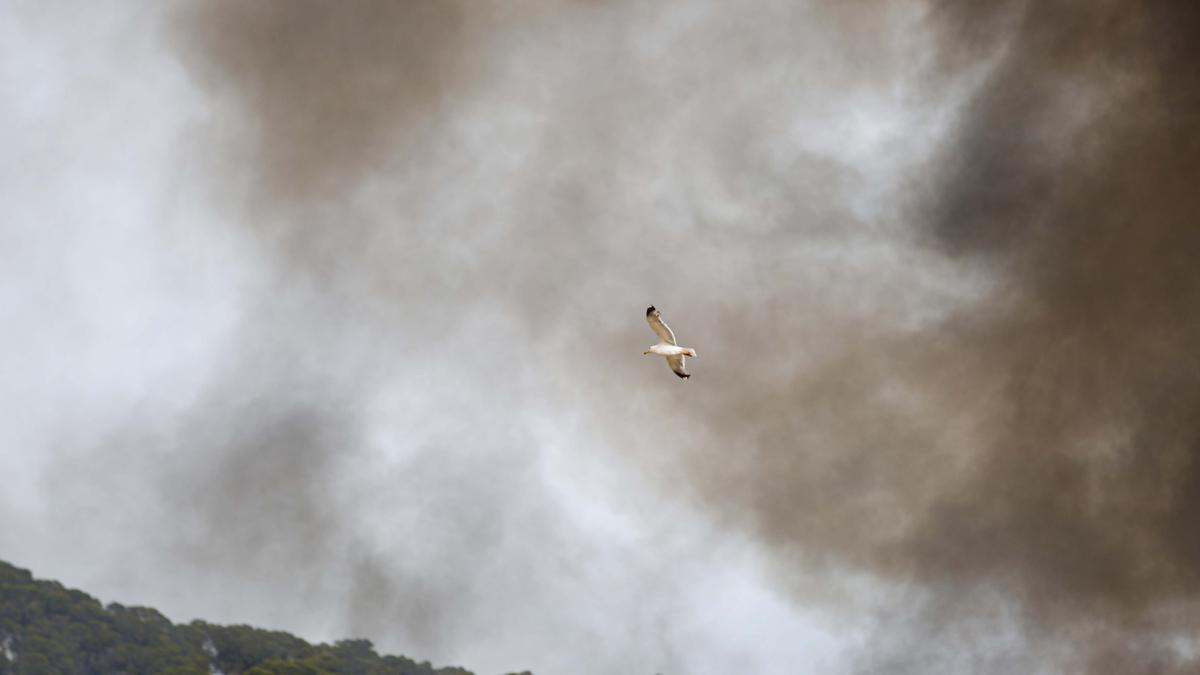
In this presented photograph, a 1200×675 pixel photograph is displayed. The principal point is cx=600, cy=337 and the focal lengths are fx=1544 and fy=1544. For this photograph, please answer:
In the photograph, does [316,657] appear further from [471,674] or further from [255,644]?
[471,674]

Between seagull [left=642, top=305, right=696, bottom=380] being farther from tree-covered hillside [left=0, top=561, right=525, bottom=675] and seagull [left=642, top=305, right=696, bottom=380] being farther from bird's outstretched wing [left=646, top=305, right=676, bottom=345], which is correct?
tree-covered hillside [left=0, top=561, right=525, bottom=675]

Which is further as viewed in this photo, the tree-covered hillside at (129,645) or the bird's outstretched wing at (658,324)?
the tree-covered hillside at (129,645)

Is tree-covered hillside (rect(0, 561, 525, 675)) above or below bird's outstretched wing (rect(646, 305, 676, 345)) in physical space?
above

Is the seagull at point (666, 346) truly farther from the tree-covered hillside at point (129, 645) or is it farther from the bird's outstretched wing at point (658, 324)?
the tree-covered hillside at point (129, 645)

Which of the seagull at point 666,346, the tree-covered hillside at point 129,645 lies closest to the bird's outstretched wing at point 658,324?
the seagull at point 666,346

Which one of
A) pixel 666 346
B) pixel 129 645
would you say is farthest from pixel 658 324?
pixel 129 645

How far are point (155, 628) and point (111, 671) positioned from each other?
8221 millimetres

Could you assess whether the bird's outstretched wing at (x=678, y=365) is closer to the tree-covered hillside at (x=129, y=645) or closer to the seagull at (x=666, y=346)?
the seagull at (x=666, y=346)

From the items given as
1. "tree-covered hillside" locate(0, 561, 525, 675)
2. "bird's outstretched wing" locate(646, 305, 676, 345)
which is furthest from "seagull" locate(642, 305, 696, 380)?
"tree-covered hillside" locate(0, 561, 525, 675)

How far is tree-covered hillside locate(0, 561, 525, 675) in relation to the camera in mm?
106562

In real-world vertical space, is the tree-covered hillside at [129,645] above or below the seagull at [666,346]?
above

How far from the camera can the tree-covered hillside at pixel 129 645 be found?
350 ft

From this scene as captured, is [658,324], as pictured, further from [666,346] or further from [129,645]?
[129,645]

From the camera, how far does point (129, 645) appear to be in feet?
359
